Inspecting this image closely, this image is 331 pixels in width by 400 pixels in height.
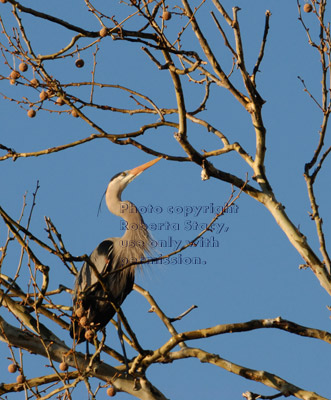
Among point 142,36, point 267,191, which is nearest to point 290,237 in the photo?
point 267,191

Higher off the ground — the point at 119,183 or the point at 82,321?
the point at 119,183

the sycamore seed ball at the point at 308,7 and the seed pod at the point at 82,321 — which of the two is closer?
the seed pod at the point at 82,321

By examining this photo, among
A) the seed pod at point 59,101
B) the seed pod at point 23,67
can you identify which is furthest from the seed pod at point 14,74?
the seed pod at point 59,101

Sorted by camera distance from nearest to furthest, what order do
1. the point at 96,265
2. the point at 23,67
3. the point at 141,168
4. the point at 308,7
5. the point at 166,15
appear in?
the point at 166,15 → the point at 23,67 → the point at 308,7 → the point at 96,265 → the point at 141,168

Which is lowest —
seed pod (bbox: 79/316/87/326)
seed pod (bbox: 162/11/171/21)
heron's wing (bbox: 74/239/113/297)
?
seed pod (bbox: 79/316/87/326)

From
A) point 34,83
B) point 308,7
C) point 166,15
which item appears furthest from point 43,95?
point 308,7

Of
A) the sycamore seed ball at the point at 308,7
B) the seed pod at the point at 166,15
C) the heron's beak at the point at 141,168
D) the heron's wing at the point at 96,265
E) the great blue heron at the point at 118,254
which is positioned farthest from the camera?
the heron's beak at the point at 141,168

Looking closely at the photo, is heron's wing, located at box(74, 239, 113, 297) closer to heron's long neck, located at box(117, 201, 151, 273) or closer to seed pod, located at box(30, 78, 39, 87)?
heron's long neck, located at box(117, 201, 151, 273)

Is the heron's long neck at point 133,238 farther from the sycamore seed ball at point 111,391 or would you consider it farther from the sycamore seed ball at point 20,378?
the sycamore seed ball at point 20,378

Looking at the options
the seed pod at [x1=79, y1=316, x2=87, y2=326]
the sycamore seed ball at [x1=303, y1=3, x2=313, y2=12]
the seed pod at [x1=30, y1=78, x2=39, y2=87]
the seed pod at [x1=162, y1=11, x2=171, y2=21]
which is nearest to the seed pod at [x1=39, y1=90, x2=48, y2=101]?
the seed pod at [x1=30, y1=78, x2=39, y2=87]

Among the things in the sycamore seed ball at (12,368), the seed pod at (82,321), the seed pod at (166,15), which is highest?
the seed pod at (166,15)

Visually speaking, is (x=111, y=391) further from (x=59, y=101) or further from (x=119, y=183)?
(x=119, y=183)

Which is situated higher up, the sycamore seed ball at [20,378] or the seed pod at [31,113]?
the seed pod at [31,113]

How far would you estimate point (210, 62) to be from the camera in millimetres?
4473
